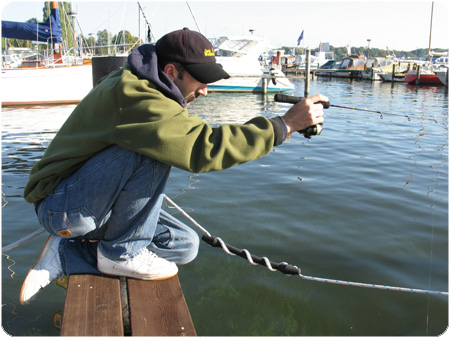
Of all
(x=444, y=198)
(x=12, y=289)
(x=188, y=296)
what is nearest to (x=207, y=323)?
(x=188, y=296)

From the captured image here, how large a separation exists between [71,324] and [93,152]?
0.92 m

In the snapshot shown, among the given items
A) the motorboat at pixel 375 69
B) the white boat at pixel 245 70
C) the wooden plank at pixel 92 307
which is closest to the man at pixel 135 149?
the wooden plank at pixel 92 307

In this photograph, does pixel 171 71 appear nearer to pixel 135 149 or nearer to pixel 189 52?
pixel 189 52

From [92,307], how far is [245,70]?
80.1 feet

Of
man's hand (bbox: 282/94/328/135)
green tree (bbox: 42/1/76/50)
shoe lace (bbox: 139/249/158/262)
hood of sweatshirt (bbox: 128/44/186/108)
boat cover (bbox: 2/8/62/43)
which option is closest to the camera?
hood of sweatshirt (bbox: 128/44/186/108)

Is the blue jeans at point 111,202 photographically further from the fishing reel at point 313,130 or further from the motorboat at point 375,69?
the motorboat at point 375,69

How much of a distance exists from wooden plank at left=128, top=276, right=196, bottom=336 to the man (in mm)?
94

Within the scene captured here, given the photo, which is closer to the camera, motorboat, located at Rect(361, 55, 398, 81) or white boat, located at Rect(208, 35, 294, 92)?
white boat, located at Rect(208, 35, 294, 92)

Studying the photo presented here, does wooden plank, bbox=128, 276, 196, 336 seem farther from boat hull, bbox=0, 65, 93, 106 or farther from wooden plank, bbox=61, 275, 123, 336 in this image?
boat hull, bbox=0, 65, 93, 106

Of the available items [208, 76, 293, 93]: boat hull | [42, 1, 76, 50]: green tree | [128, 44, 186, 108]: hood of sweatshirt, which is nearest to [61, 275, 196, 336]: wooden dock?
[128, 44, 186, 108]: hood of sweatshirt

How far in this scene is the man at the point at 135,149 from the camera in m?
2.12

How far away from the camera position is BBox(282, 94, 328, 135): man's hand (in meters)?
2.35

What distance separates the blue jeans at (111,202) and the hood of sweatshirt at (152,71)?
0.39m

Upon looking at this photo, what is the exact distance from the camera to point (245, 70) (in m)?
25.6
